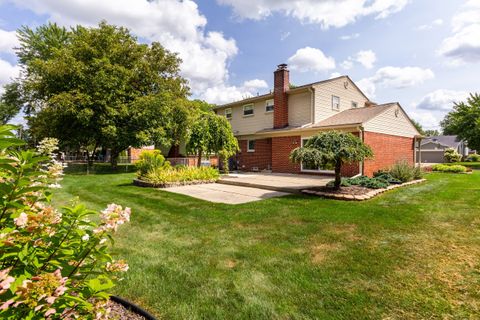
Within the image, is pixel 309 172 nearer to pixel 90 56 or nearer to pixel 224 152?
pixel 224 152

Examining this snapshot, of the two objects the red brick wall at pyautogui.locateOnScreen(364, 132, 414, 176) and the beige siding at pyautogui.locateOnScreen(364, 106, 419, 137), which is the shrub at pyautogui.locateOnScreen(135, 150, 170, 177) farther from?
the beige siding at pyautogui.locateOnScreen(364, 106, 419, 137)

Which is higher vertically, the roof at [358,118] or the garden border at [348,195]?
the roof at [358,118]

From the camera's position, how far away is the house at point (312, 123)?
1455cm

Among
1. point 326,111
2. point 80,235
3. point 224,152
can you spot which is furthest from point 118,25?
point 80,235

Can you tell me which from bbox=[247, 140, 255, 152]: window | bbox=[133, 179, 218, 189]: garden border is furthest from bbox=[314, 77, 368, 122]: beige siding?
bbox=[133, 179, 218, 189]: garden border


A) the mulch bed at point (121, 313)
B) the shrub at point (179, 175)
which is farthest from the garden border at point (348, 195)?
the mulch bed at point (121, 313)

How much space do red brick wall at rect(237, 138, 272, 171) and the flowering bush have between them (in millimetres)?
16858

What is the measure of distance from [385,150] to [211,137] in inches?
413

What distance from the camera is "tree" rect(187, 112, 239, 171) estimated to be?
1574cm

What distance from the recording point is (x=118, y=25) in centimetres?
2216

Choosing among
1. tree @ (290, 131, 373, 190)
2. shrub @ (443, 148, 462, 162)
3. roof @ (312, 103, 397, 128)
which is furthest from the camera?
shrub @ (443, 148, 462, 162)

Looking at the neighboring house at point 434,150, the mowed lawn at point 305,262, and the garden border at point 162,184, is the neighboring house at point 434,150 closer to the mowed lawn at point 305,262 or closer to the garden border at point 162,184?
the garden border at point 162,184

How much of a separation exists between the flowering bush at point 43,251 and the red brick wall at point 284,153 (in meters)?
14.9

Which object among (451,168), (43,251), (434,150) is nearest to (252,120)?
(451,168)
